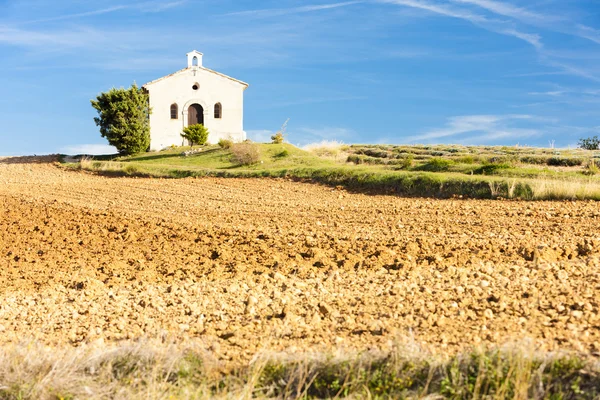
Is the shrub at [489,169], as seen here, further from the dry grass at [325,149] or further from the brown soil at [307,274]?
the dry grass at [325,149]

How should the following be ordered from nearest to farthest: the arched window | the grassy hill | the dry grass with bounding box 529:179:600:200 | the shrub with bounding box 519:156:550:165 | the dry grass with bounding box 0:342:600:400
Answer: the dry grass with bounding box 0:342:600:400 < the dry grass with bounding box 529:179:600:200 < the grassy hill < the shrub with bounding box 519:156:550:165 < the arched window

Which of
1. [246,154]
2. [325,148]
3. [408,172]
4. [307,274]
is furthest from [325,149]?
[307,274]

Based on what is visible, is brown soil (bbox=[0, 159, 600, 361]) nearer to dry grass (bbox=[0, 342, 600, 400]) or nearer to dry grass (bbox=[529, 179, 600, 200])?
dry grass (bbox=[0, 342, 600, 400])

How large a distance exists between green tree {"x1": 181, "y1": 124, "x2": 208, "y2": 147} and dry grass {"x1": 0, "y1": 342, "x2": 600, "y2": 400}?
2896cm

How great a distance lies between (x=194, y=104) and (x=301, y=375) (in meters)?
33.7

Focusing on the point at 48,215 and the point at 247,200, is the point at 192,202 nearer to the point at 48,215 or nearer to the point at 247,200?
the point at 247,200

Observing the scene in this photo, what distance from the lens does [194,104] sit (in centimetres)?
3631

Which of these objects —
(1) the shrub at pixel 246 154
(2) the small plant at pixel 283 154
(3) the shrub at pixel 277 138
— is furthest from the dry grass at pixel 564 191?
(3) the shrub at pixel 277 138

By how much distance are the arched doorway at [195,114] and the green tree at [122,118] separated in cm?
304

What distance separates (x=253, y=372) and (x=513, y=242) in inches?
221

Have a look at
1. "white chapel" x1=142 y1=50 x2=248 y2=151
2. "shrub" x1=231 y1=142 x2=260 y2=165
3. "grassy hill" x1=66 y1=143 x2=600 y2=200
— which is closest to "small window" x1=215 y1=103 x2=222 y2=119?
"white chapel" x1=142 y1=50 x2=248 y2=151

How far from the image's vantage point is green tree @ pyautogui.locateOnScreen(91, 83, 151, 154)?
110 ft

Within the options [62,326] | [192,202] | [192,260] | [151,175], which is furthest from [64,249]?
[151,175]

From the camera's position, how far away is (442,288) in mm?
6238
